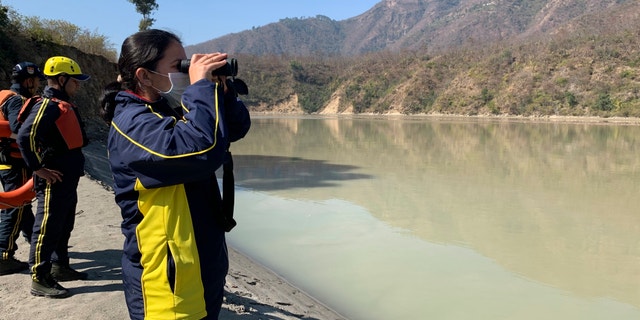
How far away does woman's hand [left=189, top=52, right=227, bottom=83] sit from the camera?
1.35m

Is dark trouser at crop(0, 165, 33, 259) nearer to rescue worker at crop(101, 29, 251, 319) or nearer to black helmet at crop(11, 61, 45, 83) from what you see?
black helmet at crop(11, 61, 45, 83)

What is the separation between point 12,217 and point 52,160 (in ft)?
2.27

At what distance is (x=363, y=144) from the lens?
1819 cm

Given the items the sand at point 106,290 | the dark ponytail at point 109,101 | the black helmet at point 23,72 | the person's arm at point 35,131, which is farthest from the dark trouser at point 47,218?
the dark ponytail at point 109,101

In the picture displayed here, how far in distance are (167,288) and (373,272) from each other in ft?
12.1

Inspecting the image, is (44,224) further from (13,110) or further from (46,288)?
(13,110)

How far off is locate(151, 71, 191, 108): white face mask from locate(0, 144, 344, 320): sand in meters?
1.78

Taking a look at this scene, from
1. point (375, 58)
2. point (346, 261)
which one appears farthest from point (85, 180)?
point (375, 58)

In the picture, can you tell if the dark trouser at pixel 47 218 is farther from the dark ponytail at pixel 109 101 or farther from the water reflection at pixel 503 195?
the water reflection at pixel 503 195

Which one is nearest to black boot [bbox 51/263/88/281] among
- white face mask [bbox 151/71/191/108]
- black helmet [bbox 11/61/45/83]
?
black helmet [bbox 11/61/45/83]

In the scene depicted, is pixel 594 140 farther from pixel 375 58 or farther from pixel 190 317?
pixel 375 58

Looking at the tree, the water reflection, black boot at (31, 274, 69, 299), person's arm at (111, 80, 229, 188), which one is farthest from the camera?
the tree

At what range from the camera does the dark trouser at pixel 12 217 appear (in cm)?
320

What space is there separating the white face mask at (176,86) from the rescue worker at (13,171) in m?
2.26
